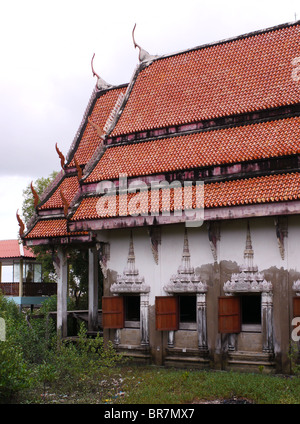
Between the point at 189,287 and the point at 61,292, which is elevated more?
the point at 189,287

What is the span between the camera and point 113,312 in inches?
741

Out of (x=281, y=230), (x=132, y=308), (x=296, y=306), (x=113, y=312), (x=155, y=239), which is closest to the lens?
(x=296, y=306)

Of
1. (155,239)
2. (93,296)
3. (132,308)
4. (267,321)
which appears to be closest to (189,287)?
(155,239)

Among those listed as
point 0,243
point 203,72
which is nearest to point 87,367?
point 203,72

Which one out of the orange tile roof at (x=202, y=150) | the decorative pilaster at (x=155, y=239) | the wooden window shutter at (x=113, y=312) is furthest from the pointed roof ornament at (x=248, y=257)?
the wooden window shutter at (x=113, y=312)

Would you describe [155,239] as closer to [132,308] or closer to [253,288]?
[132,308]

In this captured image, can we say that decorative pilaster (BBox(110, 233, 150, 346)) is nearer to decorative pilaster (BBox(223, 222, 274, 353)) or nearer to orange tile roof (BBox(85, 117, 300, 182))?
orange tile roof (BBox(85, 117, 300, 182))

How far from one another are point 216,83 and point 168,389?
10.6 meters

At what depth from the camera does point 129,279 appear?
1873cm

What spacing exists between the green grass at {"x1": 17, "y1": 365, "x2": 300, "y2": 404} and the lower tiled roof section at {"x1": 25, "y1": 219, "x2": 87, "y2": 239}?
6.67m

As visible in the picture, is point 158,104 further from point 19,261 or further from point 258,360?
point 19,261

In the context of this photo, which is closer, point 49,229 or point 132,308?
point 132,308

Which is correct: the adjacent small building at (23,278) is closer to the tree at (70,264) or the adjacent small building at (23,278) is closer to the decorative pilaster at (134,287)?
the tree at (70,264)
